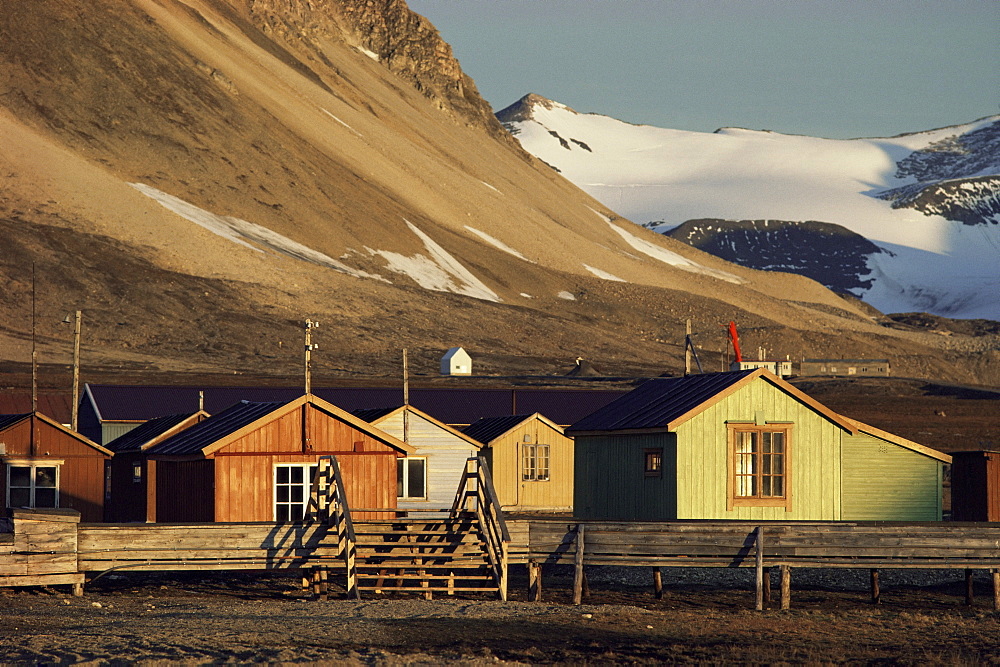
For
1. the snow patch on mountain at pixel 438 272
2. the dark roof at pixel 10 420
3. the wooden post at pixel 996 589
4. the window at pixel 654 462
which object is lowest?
the wooden post at pixel 996 589

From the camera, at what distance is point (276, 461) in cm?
3231

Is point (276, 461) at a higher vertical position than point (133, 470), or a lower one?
higher

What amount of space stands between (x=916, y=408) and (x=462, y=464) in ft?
142

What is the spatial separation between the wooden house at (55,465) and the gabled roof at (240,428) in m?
5.09

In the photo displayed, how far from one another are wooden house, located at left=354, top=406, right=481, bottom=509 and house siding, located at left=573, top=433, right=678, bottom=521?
8999 millimetres

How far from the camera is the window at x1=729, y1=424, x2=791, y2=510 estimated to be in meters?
32.6

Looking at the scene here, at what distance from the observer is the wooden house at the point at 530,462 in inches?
2111

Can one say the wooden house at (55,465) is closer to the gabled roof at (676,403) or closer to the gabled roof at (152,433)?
the gabled roof at (152,433)

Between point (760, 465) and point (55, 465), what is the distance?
18.9 m

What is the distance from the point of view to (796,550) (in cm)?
2722

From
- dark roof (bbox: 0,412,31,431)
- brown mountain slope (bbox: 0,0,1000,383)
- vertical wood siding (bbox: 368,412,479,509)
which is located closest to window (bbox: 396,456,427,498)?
vertical wood siding (bbox: 368,412,479,509)

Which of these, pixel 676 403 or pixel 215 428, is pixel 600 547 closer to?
pixel 676 403

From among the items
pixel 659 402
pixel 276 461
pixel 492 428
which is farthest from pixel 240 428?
pixel 492 428

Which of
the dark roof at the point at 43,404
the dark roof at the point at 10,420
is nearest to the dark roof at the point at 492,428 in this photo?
the dark roof at the point at 10,420
